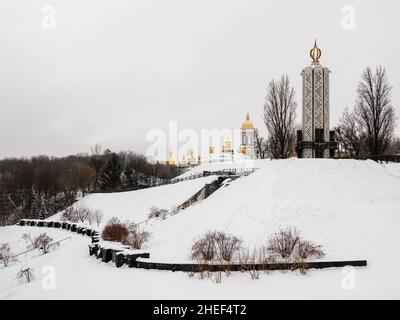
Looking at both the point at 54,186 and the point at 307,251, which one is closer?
the point at 307,251

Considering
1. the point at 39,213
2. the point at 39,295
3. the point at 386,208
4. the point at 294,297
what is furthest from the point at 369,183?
the point at 39,213

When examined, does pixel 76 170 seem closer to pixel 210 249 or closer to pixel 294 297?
pixel 210 249

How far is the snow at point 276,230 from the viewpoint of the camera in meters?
11.5

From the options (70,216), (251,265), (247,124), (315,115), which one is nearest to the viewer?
(251,265)

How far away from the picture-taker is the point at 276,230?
1698 cm

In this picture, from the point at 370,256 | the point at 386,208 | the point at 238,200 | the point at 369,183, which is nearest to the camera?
the point at 370,256

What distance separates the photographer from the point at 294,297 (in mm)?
10633

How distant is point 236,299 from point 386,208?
12.6 m

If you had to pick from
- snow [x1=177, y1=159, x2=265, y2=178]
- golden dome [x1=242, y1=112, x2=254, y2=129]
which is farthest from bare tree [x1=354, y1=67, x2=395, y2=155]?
golden dome [x1=242, y1=112, x2=254, y2=129]

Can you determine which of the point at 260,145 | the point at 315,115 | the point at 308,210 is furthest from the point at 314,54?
the point at 260,145

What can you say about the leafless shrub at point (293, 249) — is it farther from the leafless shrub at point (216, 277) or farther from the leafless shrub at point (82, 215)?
the leafless shrub at point (82, 215)

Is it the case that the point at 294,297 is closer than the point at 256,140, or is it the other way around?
the point at 294,297

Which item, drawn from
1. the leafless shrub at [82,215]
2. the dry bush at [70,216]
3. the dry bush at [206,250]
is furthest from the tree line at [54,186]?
the dry bush at [206,250]

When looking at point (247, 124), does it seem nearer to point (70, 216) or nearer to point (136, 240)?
point (70, 216)
